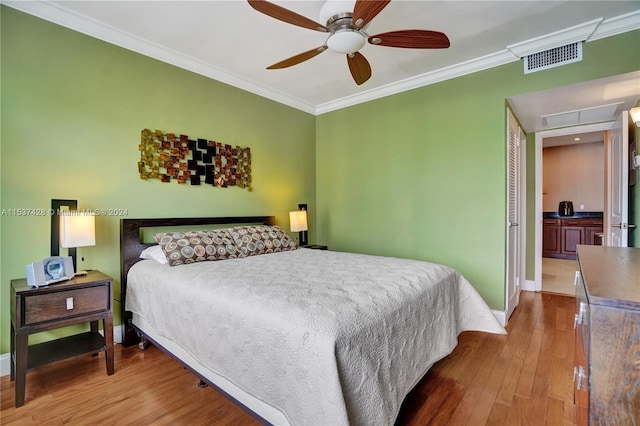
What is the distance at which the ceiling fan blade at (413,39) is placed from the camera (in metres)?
1.91

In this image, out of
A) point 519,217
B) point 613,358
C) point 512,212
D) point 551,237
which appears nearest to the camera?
point 613,358

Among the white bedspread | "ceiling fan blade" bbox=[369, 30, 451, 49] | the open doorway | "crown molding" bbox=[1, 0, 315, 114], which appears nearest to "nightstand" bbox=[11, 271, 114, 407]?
the white bedspread

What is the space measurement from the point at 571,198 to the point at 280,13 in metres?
7.68

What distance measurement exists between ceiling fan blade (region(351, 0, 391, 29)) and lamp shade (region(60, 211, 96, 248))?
2334 millimetres

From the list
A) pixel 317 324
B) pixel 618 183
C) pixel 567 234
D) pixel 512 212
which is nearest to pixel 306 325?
pixel 317 324

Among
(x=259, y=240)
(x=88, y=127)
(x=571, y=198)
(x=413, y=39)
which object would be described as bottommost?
(x=259, y=240)

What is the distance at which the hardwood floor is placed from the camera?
1683 mm

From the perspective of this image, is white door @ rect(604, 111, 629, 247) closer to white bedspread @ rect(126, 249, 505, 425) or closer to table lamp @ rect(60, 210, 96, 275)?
white bedspread @ rect(126, 249, 505, 425)

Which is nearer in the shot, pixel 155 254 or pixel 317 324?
pixel 317 324

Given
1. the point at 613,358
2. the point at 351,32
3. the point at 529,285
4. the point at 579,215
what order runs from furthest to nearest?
the point at 579,215, the point at 529,285, the point at 351,32, the point at 613,358

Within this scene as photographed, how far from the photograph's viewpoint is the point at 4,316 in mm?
2141

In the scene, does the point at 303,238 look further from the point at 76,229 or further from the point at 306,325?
the point at 306,325

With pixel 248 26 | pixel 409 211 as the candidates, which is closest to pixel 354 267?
pixel 409 211

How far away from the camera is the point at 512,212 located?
131 inches
